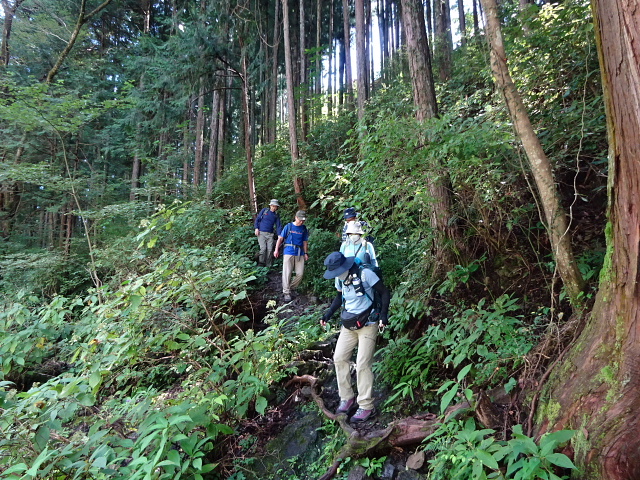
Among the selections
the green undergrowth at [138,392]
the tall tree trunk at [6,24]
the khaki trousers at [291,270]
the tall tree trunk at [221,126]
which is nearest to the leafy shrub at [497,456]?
the green undergrowth at [138,392]

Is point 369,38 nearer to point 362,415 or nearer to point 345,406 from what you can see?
point 345,406

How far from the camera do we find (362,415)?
3826 mm

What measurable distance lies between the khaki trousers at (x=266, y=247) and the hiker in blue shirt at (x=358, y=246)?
4343 millimetres

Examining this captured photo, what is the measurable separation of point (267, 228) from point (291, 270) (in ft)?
5.35

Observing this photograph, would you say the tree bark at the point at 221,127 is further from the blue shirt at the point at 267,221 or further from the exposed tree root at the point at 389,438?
the exposed tree root at the point at 389,438

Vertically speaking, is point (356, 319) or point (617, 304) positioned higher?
point (617, 304)

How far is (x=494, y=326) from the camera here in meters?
3.39

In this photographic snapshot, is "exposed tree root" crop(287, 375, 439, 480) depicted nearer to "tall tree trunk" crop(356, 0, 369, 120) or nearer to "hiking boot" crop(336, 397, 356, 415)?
"hiking boot" crop(336, 397, 356, 415)

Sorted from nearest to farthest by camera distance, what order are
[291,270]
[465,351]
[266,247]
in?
[465,351] < [291,270] < [266,247]

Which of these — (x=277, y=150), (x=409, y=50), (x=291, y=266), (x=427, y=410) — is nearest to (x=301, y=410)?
(x=427, y=410)

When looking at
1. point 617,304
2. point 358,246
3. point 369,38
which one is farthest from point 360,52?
point 369,38

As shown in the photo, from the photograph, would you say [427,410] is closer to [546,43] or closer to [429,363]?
[429,363]

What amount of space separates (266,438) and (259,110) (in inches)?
944

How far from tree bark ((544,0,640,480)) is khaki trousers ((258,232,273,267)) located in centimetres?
719
